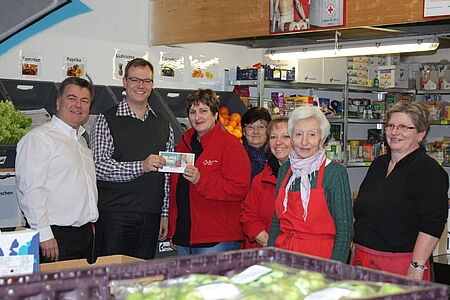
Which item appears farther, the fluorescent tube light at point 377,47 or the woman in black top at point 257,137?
the fluorescent tube light at point 377,47

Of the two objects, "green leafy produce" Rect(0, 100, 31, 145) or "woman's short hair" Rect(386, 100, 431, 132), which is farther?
"green leafy produce" Rect(0, 100, 31, 145)

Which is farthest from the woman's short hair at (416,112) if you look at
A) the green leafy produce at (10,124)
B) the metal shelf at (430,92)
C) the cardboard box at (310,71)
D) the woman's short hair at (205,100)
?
the metal shelf at (430,92)

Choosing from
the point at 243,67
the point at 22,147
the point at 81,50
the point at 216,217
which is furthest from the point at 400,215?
the point at 243,67

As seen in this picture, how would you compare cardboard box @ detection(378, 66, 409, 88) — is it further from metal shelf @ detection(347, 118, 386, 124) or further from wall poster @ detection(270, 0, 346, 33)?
wall poster @ detection(270, 0, 346, 33)

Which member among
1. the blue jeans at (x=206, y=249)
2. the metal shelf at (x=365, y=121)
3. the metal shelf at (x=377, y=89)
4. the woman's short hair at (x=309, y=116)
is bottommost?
the blue jeans at (x=206, y=249)

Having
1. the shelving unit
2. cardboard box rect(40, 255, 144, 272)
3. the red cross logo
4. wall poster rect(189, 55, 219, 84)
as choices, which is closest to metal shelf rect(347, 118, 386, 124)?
the shelving unit

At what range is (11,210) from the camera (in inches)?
188

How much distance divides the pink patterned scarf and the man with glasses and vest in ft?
4.09

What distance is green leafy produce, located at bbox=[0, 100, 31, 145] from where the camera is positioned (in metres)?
4.43

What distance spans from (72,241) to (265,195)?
1257 millimetres

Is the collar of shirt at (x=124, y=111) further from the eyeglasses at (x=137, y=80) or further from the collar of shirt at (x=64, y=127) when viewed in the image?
the collar of shirt at (x=64, y=127)

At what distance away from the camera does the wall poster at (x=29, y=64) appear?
5.50m

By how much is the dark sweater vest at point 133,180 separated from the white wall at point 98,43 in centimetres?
169

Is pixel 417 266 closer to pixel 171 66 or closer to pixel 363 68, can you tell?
pixel 171 66
